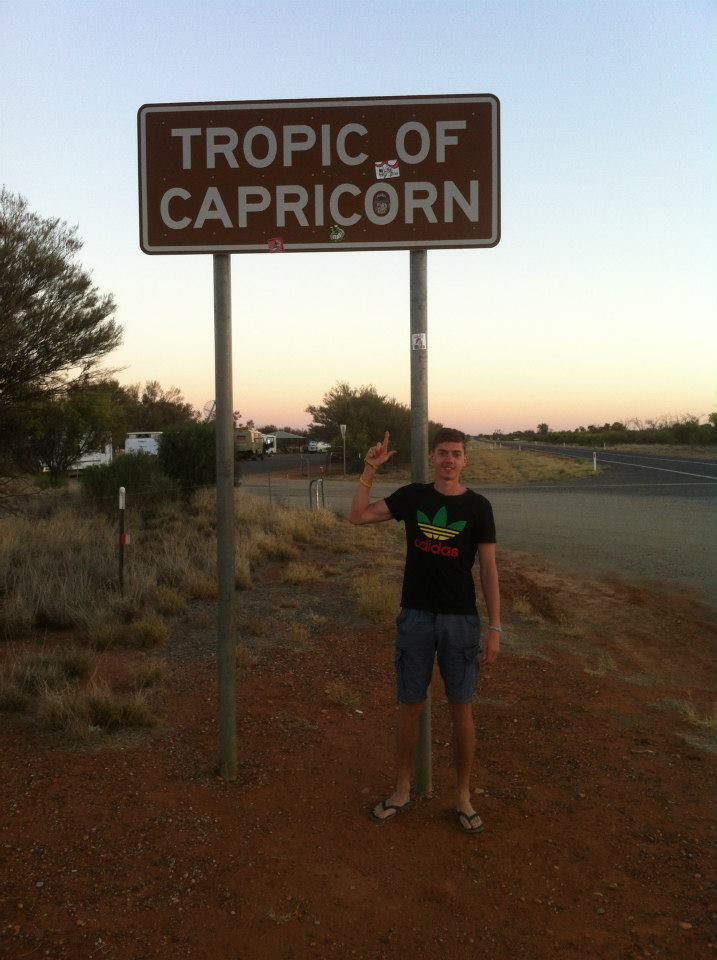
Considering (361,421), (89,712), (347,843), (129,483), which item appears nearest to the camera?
(347,843)

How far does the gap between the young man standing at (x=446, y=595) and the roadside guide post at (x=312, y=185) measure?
20cm

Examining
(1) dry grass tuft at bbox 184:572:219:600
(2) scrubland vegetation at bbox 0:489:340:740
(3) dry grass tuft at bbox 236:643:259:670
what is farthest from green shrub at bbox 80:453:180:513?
(3) dry grass tuft at bbox 236:643:259:670

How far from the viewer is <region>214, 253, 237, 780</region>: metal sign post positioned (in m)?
3.52

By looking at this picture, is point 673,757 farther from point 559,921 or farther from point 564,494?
point 564,494

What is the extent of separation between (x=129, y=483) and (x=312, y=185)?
11710 millimetres

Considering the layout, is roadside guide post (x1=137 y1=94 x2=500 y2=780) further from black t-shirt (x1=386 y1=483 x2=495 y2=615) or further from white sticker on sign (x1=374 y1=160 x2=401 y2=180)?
black t-shirt (x1=386 y1=483 x2=495 y2=615)

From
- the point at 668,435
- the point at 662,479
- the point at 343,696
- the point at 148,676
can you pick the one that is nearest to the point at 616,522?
the point at 343,696

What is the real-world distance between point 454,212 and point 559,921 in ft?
9.51

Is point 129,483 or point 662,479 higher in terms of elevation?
point 129,483

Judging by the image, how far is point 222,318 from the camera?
3.52 meters

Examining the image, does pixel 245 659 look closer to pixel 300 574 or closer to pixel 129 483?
pixel 300 574

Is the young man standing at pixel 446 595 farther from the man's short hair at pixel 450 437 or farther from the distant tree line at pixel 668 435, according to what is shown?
the distant tree line at pixel 668 435

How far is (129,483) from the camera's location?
→ 1441 cm

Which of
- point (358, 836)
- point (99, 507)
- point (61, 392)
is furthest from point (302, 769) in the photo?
point (99, 507)
